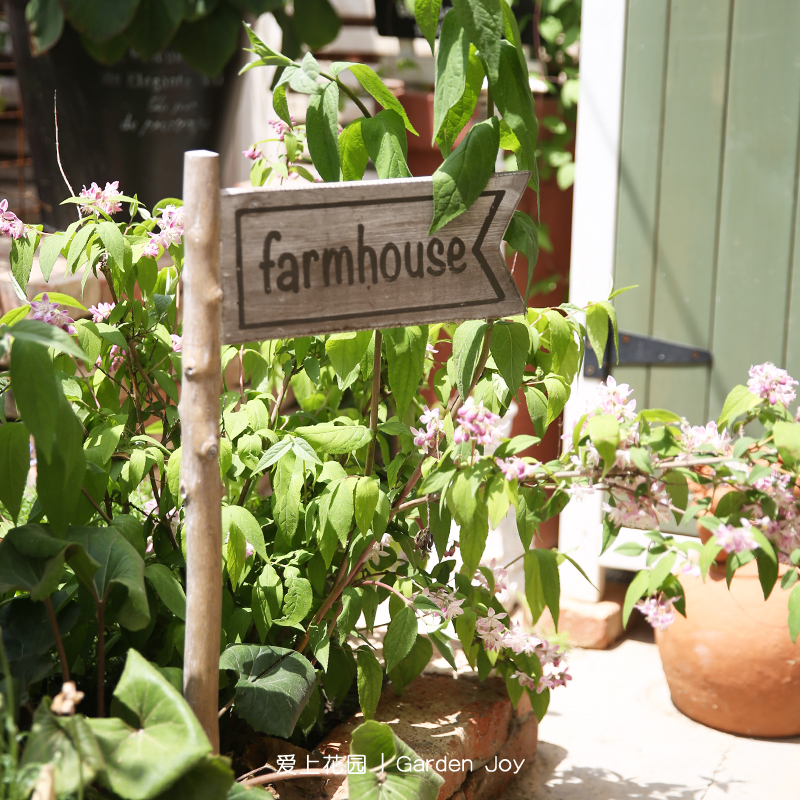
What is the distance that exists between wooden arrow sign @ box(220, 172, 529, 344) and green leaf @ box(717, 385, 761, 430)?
0.29 metres

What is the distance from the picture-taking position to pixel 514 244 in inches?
43.4

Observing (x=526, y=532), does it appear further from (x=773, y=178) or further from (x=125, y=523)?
(x=773, y=178)

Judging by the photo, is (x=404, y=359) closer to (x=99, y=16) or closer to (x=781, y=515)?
(x=781, y=515)

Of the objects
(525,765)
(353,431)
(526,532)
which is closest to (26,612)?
(353,431)

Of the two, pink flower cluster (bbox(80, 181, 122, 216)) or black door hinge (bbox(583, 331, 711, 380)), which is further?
black door hinge (bbox(583, 331, 711, 380))

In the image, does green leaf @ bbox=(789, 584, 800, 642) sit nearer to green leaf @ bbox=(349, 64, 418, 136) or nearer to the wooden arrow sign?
the wooden arrow sign

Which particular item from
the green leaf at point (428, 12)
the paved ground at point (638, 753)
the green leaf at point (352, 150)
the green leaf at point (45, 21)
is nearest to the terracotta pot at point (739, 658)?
the paved ground at point (638, 753)

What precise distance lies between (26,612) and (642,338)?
163 cm

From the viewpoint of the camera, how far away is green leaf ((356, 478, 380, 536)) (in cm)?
→ 119

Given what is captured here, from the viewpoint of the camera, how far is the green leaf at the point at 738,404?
3.50ft

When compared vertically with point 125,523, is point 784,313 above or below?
above

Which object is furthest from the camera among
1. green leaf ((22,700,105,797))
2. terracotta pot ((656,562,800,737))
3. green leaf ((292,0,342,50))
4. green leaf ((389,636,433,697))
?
green leaf ((292,0,342,50))

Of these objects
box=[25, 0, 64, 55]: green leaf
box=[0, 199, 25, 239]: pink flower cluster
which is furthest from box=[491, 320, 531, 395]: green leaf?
box=[25, 0, 64, 55]: green leaf

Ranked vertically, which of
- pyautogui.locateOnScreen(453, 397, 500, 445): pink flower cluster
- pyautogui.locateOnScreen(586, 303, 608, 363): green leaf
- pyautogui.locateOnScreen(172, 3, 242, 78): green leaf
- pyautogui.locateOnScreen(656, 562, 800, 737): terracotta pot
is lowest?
pyautogui.locateOnScreen(656, 562, 800, 737): terracotta pot
